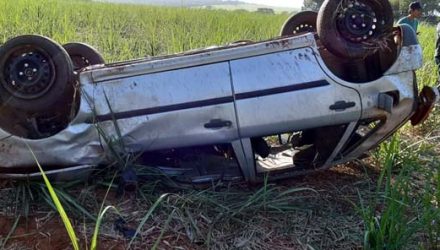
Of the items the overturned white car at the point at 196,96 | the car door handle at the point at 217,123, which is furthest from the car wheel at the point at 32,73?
the car door handle at the point at 217,123

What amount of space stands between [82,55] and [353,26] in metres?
1.99

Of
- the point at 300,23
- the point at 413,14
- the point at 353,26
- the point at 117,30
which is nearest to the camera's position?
the point at 353,26

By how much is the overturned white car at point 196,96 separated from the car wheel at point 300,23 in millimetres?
954

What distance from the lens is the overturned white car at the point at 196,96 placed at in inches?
110

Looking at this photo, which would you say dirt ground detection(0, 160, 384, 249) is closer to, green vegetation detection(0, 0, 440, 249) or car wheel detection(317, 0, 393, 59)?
green vegetation detection(0, 0, 440, 249)

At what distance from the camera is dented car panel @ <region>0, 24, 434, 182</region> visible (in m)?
2.81

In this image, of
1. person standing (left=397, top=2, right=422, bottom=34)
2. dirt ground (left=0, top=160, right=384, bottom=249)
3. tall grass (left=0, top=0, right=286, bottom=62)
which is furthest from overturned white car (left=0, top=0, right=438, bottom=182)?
person standing (left=397, top=2, right=422, bottom=34)

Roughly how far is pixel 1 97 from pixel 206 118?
46.1 inches

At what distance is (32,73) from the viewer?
110 inches

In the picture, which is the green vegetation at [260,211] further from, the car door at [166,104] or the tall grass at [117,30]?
the tall grass at [117,30]

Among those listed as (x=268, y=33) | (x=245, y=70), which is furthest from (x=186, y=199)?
(x=268, y=33)

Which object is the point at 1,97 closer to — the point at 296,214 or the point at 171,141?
the point at 171,141

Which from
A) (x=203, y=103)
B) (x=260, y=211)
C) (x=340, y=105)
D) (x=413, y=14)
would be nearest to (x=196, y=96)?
(x=203, y=103)

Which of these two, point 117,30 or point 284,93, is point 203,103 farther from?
point 117,30
